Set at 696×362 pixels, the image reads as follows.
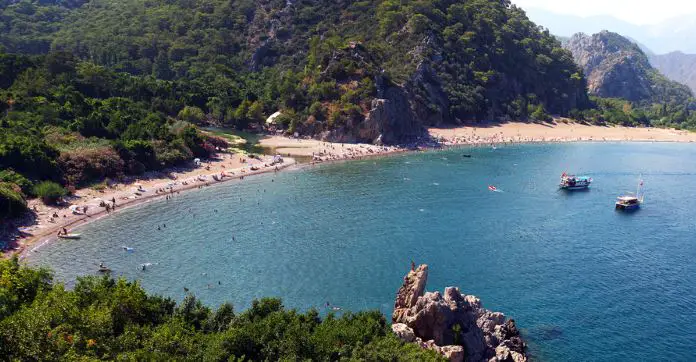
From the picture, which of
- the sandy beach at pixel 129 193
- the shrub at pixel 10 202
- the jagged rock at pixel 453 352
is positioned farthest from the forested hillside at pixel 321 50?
the jagged rock at pixel 453 352

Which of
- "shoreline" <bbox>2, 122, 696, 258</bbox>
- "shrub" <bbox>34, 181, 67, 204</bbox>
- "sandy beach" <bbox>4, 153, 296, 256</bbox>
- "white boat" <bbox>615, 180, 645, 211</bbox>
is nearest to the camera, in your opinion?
"sandy beach" <bbox>4, 153, 296, 256</bbox>

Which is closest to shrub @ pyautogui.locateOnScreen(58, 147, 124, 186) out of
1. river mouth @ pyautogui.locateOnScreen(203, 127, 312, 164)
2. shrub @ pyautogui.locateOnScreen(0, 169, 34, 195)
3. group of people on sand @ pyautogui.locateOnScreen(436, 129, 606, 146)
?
shrub @ pyautogui.locateOnScreen(0, 169, 34, 195)

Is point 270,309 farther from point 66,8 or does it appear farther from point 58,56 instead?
point 66,8

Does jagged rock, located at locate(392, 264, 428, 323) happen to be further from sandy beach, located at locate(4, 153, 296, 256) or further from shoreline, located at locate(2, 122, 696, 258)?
sandy beach, located at locate(4, 153, 296, 256)

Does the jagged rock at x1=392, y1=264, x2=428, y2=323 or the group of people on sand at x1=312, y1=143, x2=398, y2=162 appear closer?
the jagged rock at x1=392, y1=264, x2=428, y2=323

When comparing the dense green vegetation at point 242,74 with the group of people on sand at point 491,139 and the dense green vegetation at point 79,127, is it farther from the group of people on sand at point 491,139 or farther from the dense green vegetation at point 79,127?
the group of people on sand at point 491,139

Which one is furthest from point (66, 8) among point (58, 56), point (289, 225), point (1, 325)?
point (1, 325)
